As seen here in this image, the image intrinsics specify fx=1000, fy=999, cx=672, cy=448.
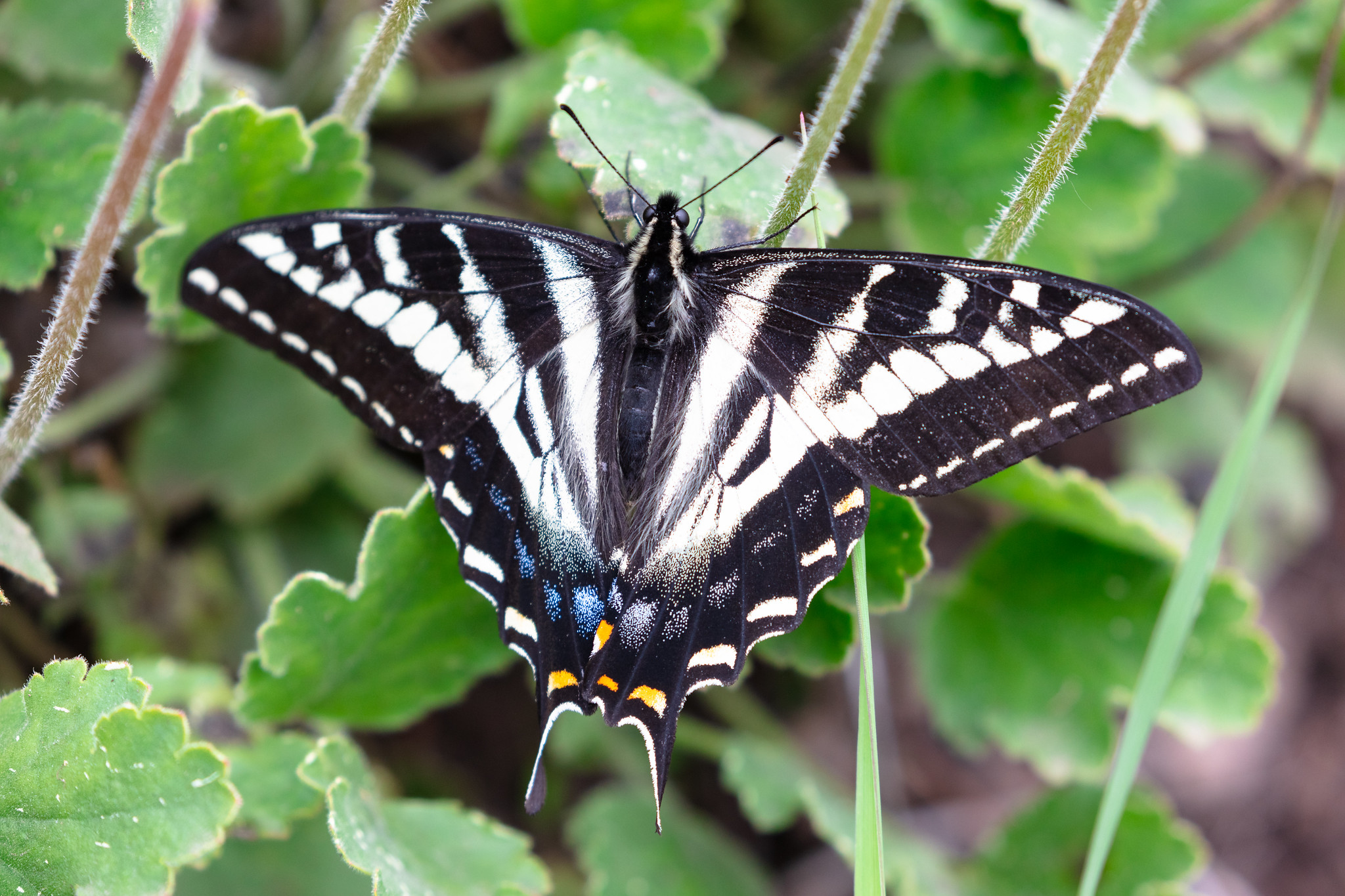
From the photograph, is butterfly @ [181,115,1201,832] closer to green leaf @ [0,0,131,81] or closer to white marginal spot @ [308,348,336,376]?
white marginal spot @ [308,348,336,376]

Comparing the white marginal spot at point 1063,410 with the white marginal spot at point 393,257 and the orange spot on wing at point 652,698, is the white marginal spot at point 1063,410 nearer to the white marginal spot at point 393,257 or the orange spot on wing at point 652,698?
the orange spot on wing at point 652,698

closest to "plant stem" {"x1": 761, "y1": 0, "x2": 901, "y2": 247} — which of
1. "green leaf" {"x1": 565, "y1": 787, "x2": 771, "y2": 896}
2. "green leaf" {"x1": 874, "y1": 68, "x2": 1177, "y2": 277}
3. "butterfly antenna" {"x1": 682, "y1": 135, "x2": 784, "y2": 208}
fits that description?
"butterfly antenna" {"x1": 682, "y1": 135, "x2": 784, "y2": 208}

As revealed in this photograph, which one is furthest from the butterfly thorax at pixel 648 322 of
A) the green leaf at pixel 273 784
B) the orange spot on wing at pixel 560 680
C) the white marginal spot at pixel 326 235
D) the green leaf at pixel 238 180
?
the green leaf at pixel 273 784

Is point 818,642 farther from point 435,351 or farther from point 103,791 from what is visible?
point 103,791

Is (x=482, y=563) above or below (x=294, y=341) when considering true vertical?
below

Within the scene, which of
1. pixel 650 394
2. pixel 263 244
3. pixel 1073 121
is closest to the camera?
pixel 1073 121

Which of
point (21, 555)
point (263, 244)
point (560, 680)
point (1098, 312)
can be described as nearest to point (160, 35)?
point (263, 244)

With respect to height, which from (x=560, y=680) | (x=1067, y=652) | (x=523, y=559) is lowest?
(x=560, y=680)
